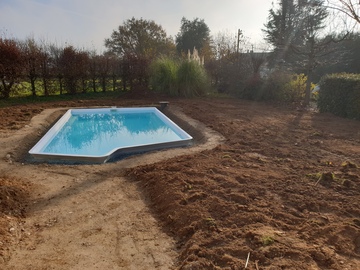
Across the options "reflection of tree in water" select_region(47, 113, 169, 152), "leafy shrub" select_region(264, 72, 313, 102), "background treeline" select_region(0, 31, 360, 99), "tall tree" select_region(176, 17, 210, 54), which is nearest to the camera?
"reflection of tree in water" select_region(47, 113, 169, 152)

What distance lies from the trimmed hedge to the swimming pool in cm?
558

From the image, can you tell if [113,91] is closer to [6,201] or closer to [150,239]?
[6,201]

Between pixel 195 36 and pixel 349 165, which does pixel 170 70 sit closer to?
pixel 349 165

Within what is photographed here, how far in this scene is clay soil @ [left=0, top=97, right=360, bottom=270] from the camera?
2252 mm

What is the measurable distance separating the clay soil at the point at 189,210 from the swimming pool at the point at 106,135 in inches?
15.4

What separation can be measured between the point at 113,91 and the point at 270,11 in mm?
15702

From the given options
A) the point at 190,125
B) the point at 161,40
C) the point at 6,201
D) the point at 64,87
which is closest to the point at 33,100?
the point at 64,87

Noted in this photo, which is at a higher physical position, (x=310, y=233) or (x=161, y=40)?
(x=161, y=40)

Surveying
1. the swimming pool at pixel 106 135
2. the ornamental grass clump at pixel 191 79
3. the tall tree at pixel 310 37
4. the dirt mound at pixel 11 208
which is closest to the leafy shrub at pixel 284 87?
the tall tree at pixel 310 37

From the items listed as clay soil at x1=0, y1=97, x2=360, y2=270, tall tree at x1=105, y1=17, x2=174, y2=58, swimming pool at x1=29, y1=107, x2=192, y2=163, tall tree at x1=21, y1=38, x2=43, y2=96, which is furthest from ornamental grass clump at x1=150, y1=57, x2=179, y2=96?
tall tree at x1=105, y1=17, x2=174, y2=58

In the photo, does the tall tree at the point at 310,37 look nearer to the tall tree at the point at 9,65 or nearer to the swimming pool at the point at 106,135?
the swimming pool at the point at 106,135

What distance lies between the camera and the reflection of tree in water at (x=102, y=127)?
22.1 feet

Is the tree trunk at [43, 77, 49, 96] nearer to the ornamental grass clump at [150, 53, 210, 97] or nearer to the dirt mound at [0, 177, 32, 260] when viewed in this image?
the ornamental grass clump at [150, 53, 210, 97]

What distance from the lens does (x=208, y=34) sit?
2277cm
